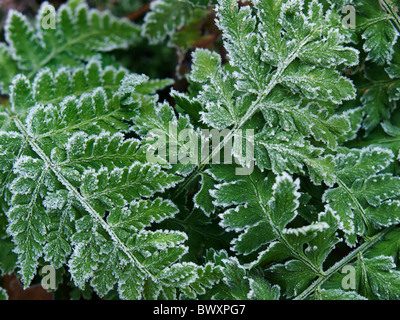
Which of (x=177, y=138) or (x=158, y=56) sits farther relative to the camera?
(x=158, y=56)

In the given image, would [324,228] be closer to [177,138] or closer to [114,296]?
[177,138]

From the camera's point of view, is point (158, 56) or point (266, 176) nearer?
point (266, 176)

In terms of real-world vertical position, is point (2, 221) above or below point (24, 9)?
below

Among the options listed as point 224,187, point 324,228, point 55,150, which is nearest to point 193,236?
point 224,187

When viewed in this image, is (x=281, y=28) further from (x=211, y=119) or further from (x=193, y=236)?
(x=193, y=236)

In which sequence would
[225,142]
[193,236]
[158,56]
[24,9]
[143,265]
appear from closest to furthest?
[143,265] → [225,142] → [193,236] → [158,56] → [24,9]

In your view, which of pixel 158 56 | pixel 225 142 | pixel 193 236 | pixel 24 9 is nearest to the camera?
pixel 225 142

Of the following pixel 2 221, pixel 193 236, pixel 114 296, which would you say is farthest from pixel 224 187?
pixel 2 221

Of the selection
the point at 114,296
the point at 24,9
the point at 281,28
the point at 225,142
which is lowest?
the point at 114,296

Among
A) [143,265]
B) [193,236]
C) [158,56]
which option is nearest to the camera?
[143,265]
